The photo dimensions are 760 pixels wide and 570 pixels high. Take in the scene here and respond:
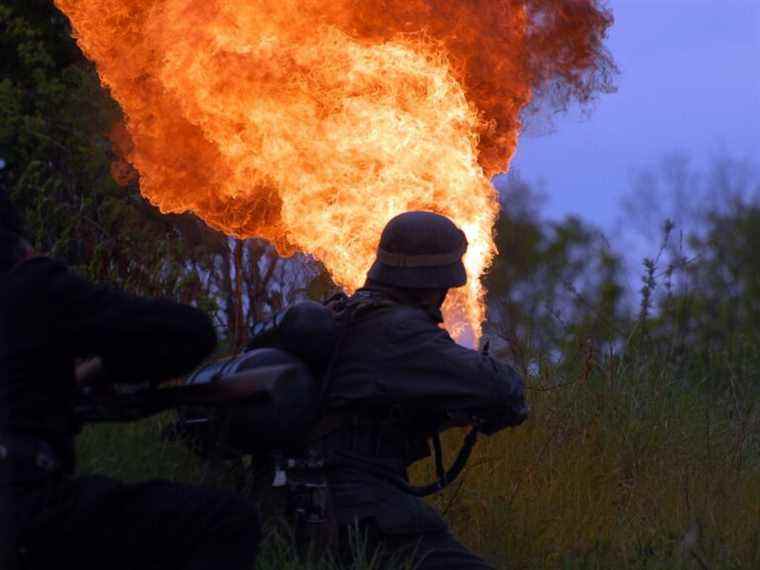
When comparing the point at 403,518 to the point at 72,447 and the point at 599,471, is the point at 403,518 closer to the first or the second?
the point at 72,447

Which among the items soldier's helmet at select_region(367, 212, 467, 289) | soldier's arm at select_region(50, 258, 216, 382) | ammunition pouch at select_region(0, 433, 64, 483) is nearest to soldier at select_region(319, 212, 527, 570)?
soldier's helmet at select_region(367, 212, 467, 289)

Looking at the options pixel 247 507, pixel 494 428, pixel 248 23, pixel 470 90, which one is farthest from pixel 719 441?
pixel 247 507

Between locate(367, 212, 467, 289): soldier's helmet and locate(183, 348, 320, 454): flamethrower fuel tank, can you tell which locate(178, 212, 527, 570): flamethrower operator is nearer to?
locate(183, 348, 320, 454): flamethrower fuel tank

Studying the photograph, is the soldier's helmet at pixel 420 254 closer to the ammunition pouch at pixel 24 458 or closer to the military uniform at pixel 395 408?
the military uniform at pixel 395 408

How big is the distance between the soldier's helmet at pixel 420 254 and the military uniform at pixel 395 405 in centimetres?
20

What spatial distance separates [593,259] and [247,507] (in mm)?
22039

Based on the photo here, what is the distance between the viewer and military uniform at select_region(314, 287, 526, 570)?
17.9ft

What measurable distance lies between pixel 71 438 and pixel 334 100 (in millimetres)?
4288

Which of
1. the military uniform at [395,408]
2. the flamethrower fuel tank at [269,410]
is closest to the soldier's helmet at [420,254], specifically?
the military uniform at [395,408]

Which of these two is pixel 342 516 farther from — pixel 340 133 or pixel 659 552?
pixel 340 133

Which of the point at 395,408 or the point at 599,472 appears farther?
the point at 599,472

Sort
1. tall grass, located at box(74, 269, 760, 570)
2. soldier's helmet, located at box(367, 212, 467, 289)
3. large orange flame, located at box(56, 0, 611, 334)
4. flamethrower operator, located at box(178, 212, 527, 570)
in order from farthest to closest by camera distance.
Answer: large orange flame, located at box(56, 0, 611, 334) < tall grass, located at box(74, 269, 760, 570) < soldier's helmet, located at box(367, 212, 467, 289) < flamethrower operator, located at box(178, 212, 527, 570)

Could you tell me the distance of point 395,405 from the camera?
18.1 ft

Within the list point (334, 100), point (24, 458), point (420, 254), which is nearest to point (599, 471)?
point (420, 254)
